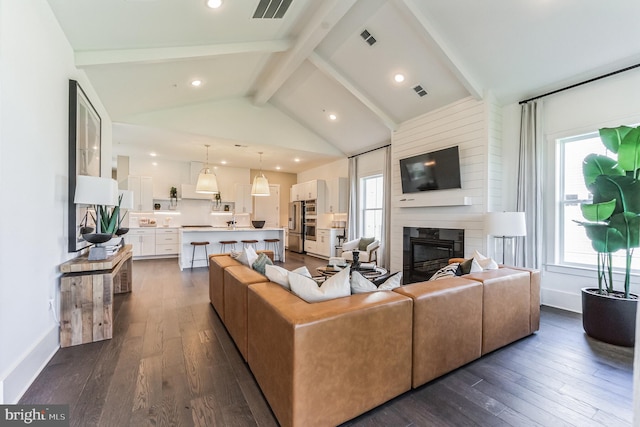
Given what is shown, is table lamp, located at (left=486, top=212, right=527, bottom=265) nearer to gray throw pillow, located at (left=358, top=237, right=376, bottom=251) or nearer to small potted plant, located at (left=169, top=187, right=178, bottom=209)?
gray throw pillow, located at (left=358, top=237, right=376, bottom=251)

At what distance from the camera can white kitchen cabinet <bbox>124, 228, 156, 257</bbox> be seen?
7.39 metres

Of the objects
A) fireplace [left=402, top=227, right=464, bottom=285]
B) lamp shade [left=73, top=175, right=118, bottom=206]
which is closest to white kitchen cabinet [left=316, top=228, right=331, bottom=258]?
fireplace [left=402, top=227, right=464, bottom=285]

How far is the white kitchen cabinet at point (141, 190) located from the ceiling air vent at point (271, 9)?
247 inches

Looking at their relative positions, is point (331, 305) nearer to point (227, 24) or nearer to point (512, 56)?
point (227, 24)

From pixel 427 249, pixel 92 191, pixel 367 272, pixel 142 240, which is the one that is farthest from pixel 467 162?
pixel 142 240

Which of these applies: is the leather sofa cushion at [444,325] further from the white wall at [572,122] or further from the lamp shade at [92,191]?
the lamp shade at [92,191]

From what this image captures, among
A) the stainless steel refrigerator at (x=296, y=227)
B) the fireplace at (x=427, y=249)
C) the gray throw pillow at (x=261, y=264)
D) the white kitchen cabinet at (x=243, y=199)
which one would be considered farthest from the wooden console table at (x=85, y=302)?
the stainless steel refrigerator at (x=296, y=227)

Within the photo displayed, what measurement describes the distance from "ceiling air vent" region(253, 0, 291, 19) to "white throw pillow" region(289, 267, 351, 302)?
9.91 feet

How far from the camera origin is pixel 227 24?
3.30 metres

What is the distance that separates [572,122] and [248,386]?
4.93 m

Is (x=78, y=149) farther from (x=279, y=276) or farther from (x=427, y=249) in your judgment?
(x=427, y=249)

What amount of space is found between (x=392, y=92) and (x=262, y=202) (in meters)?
6.15

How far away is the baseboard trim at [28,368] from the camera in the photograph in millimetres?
1735

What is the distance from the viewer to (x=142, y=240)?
24.6 ft
